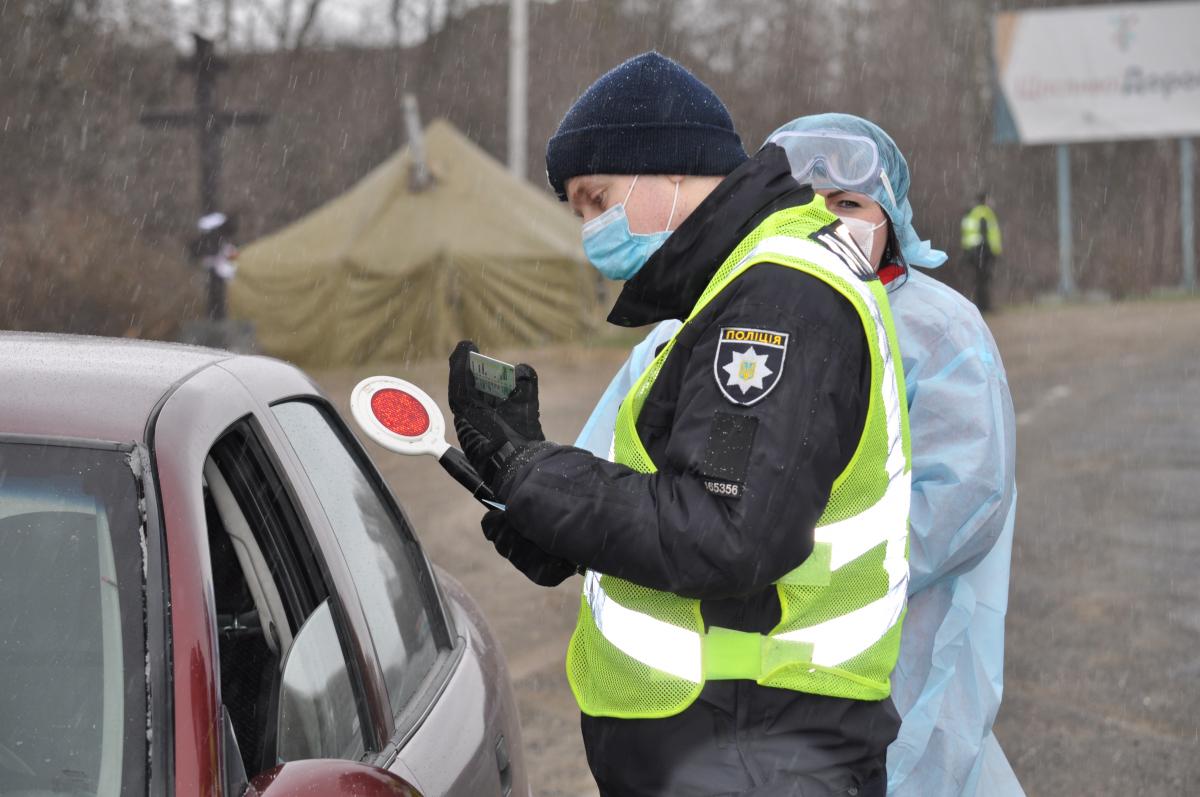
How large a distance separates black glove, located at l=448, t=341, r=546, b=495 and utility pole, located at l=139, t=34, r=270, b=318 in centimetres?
1567

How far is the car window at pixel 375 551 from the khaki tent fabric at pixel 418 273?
16411mm

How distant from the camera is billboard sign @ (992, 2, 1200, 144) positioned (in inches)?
1256

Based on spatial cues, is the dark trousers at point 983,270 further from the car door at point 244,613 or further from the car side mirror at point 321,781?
the car side mirror at point 321,781

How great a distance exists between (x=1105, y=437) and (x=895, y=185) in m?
9.82

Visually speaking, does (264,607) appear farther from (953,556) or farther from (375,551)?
(953,556)

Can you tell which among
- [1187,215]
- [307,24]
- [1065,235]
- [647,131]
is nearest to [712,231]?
[647,131]

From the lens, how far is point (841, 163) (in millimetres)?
3338

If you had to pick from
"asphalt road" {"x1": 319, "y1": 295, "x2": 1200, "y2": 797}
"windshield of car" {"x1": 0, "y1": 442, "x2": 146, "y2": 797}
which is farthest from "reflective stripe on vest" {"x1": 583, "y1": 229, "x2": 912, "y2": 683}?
"asphalt road" {"x1": 319, "y1": 295, "x2": 1200, "y2": 797}

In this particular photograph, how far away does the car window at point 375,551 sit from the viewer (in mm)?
2557

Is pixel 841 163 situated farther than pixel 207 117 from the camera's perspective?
No

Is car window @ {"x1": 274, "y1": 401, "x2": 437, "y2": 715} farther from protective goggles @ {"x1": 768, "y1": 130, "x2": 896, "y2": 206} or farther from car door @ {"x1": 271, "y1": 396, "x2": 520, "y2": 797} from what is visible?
protective goggles @ {"x1": 768, "y1": 130, "x2": 896, "y2": 206}

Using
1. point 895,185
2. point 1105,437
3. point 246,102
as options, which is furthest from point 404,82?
point 895,185

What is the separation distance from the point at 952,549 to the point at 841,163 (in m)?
0.91

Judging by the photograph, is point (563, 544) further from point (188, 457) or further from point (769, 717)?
point (188, 457)
